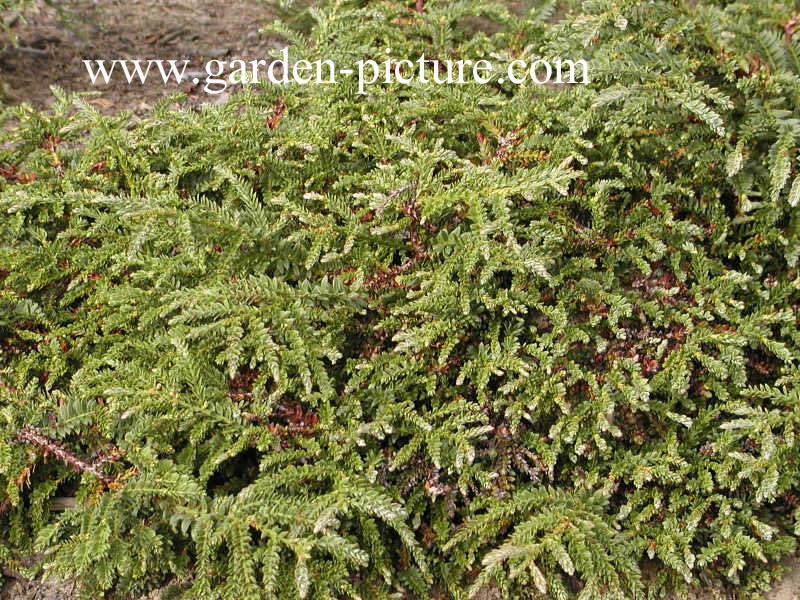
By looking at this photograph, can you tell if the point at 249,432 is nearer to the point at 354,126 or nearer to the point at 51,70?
the point at 354,126

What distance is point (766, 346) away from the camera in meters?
2.40

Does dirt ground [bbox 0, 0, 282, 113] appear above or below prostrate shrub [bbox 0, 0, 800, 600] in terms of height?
above

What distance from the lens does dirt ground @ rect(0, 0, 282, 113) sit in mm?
3617

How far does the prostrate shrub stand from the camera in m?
2.15

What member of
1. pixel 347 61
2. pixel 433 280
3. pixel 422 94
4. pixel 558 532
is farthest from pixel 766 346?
pixel 347 61

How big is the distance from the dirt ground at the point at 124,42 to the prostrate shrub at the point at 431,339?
0.92 metres

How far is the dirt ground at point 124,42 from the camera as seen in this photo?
3.62 m

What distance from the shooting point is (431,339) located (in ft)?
7.58

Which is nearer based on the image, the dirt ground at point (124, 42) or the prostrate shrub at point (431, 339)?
the prostrate shrub at point (431, 339)

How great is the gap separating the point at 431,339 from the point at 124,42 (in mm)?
2799

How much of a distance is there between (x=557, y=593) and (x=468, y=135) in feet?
5.57

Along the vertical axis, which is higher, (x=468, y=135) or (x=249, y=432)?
(x=468, y=135)

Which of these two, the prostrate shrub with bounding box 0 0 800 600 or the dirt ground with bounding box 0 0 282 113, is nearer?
the prostrate shrub with bounding box 0 0 800 600

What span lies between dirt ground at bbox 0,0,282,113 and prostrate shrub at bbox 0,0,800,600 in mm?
922
